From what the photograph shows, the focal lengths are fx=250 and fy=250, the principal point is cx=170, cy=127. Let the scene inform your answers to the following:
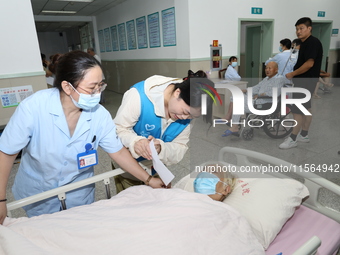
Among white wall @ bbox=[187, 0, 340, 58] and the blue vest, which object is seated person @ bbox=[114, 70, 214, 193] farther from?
white wall @ bbox=[187, 0, 340, 58]

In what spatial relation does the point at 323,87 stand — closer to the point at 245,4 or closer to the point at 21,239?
the point at 245,4

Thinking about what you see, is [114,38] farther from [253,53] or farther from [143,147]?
[143,147]

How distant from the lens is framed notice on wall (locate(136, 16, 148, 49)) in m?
5.98

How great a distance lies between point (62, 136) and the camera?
126 centimetres

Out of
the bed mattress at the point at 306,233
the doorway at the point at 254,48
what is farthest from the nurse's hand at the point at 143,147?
the doorway at the point at 254,48

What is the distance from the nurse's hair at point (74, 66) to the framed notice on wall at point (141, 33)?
5.17 meters

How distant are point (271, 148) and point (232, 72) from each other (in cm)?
199

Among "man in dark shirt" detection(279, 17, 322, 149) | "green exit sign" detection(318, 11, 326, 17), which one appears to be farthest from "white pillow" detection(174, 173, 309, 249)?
"green exit sign" detection(318, 11, 326, 17)

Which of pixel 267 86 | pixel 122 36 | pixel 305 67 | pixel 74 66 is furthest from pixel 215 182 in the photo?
pixel 122 36

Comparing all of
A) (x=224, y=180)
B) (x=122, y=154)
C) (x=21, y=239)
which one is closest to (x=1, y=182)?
(x=21, y=239)

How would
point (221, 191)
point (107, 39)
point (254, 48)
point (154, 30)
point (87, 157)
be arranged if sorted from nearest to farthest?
point (87, 157)
point (221, 191)
point (154, 30)
point (254, 48)
point (107, 39)

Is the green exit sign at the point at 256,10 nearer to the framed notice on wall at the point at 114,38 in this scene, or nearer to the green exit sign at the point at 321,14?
the green exit sign at the point at 321,14

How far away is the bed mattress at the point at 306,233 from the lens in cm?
126

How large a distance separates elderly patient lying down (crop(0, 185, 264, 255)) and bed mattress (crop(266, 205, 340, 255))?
22 cm
